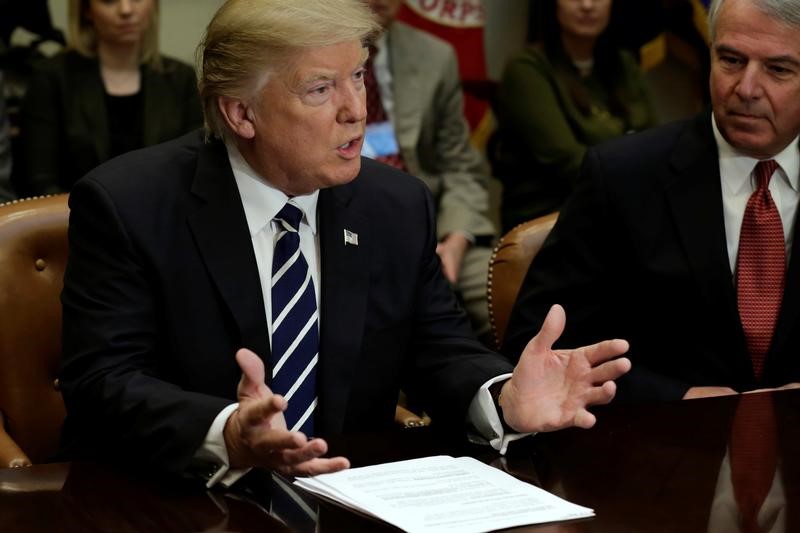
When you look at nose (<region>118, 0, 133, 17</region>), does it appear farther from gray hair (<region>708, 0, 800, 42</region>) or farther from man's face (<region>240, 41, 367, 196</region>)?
gray hair (<region>708, 0, 800, 42</region>)

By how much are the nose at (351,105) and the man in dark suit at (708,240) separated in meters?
0.60

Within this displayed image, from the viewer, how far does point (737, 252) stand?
97.0 inches

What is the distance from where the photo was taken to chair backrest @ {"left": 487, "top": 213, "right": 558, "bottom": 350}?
260 cm

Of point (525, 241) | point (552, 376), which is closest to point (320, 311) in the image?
point (552, 376)

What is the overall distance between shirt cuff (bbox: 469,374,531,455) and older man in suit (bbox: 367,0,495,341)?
6.43 feet

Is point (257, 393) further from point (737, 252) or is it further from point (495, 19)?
point (495, 19)

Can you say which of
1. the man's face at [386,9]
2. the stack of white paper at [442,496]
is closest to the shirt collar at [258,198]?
the stack of white paper at [442,496]

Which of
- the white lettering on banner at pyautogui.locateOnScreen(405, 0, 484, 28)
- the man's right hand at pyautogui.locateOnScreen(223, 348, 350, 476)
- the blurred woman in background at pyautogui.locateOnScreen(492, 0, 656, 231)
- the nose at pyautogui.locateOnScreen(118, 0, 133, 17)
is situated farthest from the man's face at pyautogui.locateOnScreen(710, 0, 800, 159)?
the white lettering on banner at pyautogui.locateOnScreen(405, 0, 484, 28)

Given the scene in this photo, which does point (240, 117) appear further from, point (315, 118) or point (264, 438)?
point (264, 438)

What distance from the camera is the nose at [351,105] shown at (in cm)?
208

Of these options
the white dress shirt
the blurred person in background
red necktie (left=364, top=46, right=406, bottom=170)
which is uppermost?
the white dress shirt

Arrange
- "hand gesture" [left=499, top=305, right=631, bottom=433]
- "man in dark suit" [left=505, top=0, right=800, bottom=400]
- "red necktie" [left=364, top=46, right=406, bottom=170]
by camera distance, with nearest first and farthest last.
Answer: "hand gesture" [left=499, top=305, right=631, bottom=433], "man in dark suit" [left=505, top=0, right=800, bottom=400], "red necktie" [left=364, top=46, right=406, bottom=170]

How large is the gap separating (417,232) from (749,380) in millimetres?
738

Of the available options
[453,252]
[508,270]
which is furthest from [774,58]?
[453,252]
